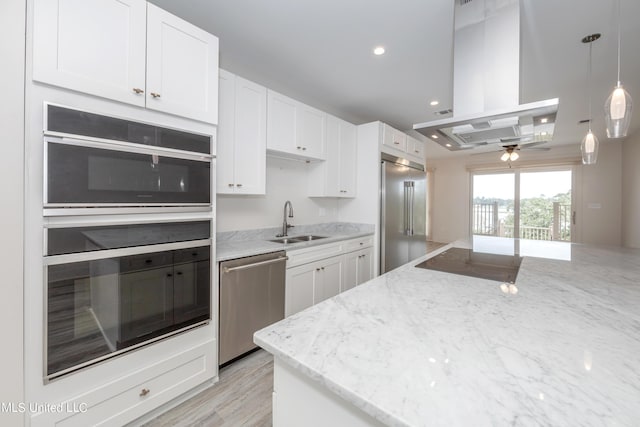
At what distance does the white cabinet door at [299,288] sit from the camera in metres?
2.37

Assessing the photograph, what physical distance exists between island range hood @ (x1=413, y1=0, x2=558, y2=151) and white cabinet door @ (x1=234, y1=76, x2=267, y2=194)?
136 centimetres

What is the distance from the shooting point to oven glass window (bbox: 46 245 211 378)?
120 cm

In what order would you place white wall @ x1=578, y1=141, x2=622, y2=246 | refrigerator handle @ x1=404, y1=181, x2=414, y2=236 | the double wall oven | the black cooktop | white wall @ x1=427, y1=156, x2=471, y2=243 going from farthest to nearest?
white wall @ x1=427, y1=156, x2=471, y2=243
white wall @ x1=578, y1=141, x2=622, y2=246
refrigerator handle @ x1=404, y1=181, x2=414, y2=236
the black cooktop
the double wall oven

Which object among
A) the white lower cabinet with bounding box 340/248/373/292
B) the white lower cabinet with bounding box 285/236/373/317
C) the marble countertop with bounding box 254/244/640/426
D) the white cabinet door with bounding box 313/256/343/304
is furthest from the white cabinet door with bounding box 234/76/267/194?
the marble countertop with bounding box 254/244/640/426

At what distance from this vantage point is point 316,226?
3.52 meters

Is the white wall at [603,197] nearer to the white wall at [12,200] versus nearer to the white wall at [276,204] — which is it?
the white wall at [276,204]

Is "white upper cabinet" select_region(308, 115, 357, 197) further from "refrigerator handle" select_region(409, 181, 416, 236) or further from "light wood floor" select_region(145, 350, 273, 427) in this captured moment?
"light wood floor" select_region(145, 350, 273, 427)

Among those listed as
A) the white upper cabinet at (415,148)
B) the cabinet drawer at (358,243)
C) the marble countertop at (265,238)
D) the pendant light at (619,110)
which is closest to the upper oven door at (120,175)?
the marble countertop at (265,238)

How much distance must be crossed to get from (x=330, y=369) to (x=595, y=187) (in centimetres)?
774

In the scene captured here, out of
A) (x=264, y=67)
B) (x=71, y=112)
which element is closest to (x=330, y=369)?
(x=71, y=112)

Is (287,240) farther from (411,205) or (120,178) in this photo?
(411,205)

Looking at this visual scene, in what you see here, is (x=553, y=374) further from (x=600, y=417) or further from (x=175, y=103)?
(x=175, y=103)

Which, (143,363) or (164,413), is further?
(164,413)

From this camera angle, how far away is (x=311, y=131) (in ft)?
9.54
